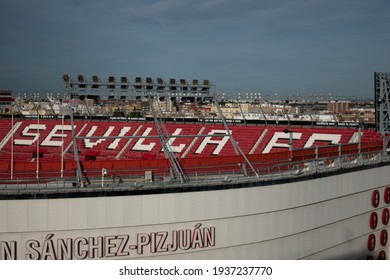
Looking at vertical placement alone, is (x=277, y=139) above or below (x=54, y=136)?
below

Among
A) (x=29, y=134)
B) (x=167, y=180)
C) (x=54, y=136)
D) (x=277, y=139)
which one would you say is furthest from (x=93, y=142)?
(x=167, y=180)

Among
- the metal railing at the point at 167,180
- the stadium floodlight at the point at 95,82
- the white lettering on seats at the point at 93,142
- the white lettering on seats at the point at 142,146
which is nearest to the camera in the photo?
the metal railing at the point at 167,180

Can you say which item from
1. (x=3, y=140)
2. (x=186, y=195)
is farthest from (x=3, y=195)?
(x=3, y=140)

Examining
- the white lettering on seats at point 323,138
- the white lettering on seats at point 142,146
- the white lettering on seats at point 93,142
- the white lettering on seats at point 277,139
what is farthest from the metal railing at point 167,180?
the white lettering on seats at point 93,142

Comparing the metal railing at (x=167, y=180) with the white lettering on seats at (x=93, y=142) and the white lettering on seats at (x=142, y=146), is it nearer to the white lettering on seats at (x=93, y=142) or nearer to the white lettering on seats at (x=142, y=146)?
the white lettering on seats at (x=142, y=146)

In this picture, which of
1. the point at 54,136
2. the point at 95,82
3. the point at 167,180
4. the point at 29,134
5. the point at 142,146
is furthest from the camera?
the point at 29,134

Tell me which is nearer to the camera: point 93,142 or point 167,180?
point 167,180

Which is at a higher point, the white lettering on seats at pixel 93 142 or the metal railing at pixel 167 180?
the white lettering on seats at pixel 93 142

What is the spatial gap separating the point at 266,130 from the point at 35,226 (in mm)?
24173

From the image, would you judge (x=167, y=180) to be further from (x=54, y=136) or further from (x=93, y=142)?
(x=54, y=136)

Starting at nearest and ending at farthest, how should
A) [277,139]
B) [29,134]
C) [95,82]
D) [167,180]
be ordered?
[167,180], [95,82], [277,139], [29,134]

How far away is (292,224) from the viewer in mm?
14445
